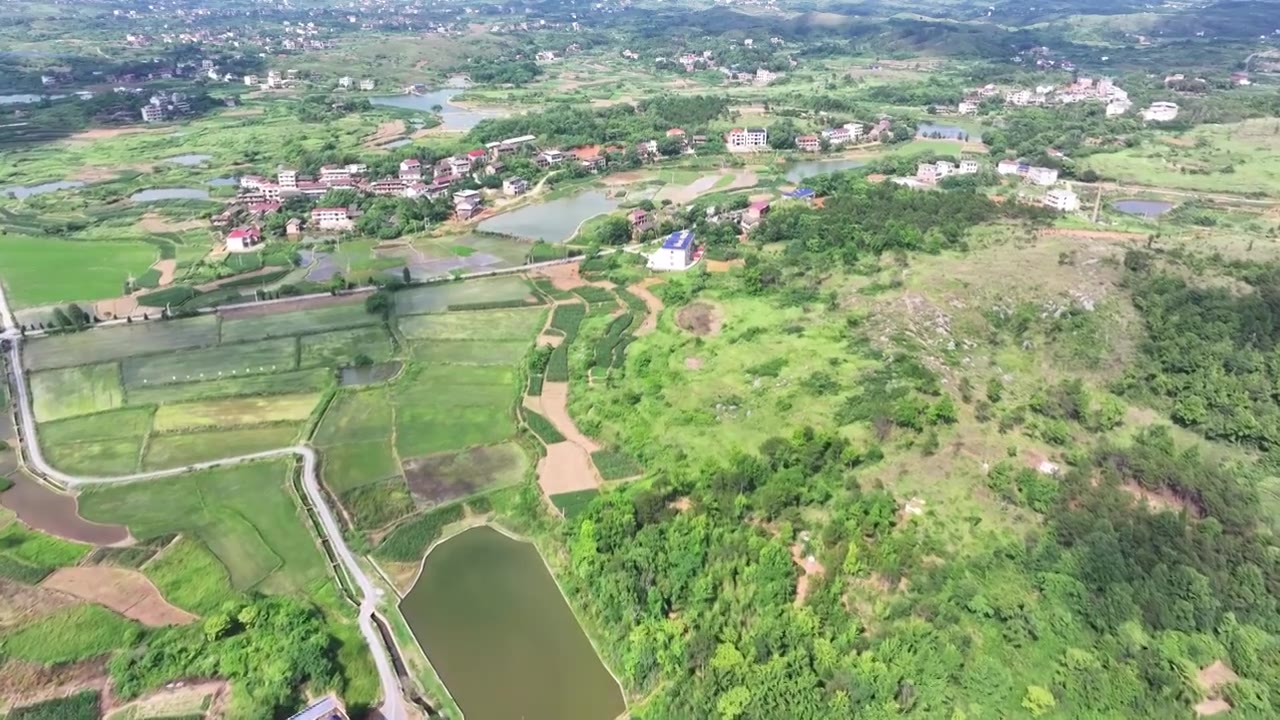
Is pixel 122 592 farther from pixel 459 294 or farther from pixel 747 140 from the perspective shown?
pixel 747 140

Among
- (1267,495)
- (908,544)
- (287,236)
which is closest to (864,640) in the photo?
(908,544)

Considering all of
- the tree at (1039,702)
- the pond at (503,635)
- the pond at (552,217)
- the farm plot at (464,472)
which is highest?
the tree at (1039,702)

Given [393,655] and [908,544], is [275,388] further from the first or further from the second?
[908,544]

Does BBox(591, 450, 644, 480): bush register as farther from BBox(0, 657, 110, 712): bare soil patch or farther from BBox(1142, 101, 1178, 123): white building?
BBox(1142, 101, 1178, 123): white building

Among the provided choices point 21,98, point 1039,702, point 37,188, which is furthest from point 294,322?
point 21,98

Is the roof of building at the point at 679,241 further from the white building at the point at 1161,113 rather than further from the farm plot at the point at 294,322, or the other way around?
the white building at the point at 1161,113

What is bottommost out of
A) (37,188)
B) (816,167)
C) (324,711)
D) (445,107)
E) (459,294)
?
(816,167)

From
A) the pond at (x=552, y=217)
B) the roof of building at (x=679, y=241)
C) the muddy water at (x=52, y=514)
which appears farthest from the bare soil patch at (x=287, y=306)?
the roof of building at (x=679, y=241)
